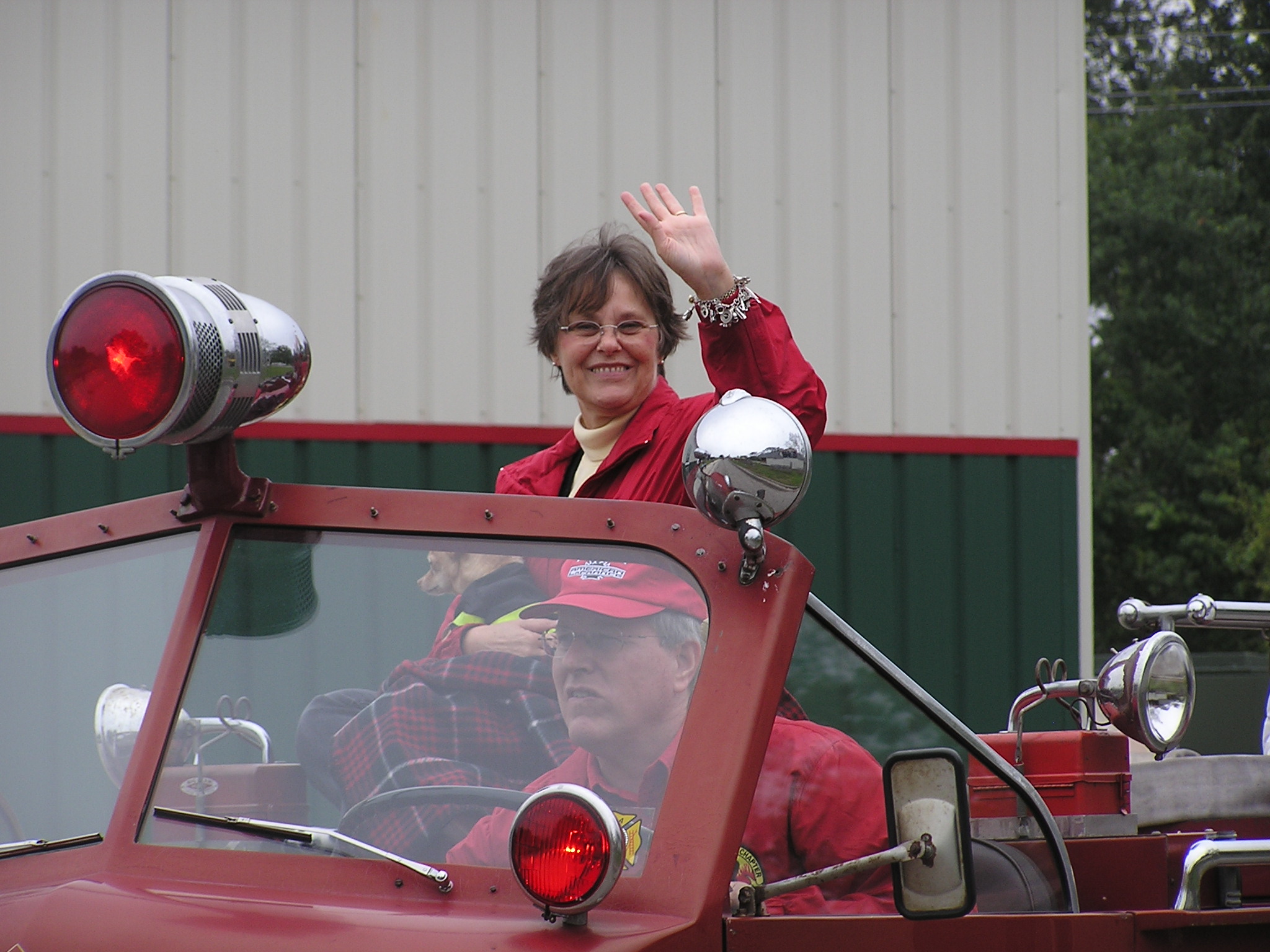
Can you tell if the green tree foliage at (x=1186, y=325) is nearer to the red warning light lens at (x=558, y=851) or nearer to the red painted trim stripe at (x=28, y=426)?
the red painted trim stripe at (x=28, y=426)

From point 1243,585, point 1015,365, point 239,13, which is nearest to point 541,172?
point 239,13

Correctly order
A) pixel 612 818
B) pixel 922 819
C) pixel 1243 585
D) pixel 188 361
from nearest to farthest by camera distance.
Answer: pixel 612 818 → pixel 922 819 → pixel 188 361 → pixel 1243 585

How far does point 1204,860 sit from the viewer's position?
84.0 inches

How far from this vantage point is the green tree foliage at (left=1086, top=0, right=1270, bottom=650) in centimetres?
2542

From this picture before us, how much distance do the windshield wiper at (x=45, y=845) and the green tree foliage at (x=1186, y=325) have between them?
979 inches

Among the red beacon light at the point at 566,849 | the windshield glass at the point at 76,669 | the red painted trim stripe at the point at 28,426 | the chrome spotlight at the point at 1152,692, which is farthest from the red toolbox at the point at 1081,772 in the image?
the red painted trim stripe at the point at 28,426

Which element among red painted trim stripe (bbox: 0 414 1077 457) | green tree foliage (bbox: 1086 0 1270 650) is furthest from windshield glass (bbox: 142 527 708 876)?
green tree foliage (bbox: 1086 0 1270 650)

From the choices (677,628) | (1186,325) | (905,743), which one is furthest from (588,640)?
(1186,325)

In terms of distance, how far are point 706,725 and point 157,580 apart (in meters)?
0.82

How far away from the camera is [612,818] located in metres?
1.56

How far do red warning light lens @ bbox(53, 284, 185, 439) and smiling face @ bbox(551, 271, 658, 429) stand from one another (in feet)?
3.78

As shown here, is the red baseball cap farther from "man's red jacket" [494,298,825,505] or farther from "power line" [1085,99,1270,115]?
"power line" [1085,99,1270,115]

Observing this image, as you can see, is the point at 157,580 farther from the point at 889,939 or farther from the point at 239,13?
the point at 239,13

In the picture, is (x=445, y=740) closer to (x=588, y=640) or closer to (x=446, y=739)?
(x=446, y=739)
